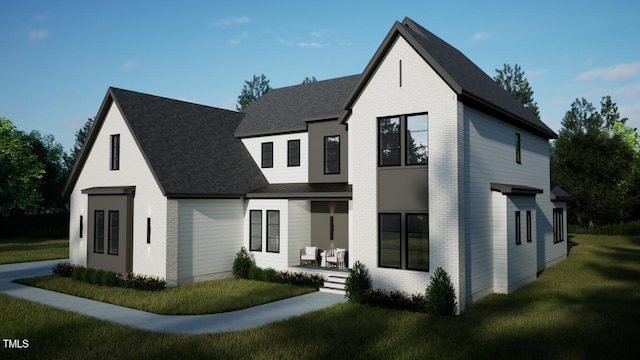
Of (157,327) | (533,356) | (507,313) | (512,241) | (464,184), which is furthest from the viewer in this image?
(512,241)

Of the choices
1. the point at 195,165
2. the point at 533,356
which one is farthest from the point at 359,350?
the point at 195,165

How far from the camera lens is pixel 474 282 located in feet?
50.4

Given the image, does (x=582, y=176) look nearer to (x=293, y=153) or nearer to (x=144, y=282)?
(x=293, y=153)

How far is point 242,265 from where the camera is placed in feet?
67.1

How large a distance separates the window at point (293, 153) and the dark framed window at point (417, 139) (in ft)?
26.9

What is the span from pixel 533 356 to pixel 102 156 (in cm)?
1977

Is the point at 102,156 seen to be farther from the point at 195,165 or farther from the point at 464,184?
the point at 464,184

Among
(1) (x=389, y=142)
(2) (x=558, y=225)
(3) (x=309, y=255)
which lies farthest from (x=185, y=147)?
(2) (x=558, y=225)

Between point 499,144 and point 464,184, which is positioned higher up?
point 499,144

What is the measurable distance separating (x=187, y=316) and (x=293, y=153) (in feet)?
36.4

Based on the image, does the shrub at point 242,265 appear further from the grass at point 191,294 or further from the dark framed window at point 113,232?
the dark framed window at point 113,232

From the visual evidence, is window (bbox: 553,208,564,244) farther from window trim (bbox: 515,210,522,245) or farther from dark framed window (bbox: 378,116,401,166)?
dark framed window (bbox: 378,116,401,166)

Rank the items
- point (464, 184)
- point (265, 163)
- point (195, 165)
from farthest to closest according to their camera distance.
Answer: point (265, 163) → point (195, 165) → point (464, 184)

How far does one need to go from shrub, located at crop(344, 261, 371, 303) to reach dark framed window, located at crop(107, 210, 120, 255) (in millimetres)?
11013
